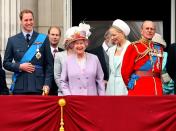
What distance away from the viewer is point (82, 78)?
371 inches

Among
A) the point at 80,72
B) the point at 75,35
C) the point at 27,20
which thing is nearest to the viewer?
the point at 80,72

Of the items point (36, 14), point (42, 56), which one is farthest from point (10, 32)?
point (42, 56)

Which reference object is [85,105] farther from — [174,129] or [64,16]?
[64,16]

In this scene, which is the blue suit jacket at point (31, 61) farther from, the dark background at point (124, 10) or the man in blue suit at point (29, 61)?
the dark background at point (124, 10)

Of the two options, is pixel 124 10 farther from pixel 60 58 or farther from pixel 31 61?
pixel 31 61

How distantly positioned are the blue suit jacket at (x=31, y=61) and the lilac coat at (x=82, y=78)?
1.14 ft

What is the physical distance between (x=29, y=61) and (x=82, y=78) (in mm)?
849

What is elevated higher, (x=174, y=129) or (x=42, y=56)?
(x=42, y=56)

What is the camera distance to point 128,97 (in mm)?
8672

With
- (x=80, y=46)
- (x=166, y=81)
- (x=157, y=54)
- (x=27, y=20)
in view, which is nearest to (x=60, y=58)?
(x=80, y=46)

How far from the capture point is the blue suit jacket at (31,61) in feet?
32.1

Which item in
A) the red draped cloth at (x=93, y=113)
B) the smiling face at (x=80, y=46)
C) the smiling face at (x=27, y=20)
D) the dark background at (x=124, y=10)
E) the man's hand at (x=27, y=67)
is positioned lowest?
the red draped cloth at (x=93, y=113)

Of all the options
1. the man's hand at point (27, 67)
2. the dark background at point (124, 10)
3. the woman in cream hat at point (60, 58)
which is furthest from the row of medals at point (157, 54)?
the dark background at point (124, 10)

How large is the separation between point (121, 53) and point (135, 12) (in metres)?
4.15
